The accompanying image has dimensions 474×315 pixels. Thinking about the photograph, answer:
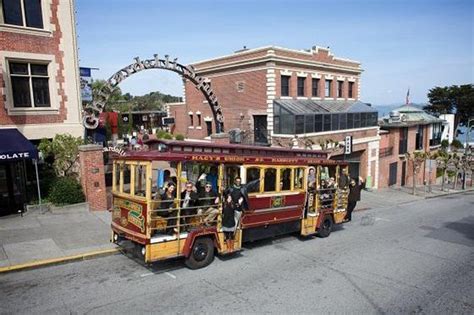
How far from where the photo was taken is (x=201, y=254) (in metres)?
9.81

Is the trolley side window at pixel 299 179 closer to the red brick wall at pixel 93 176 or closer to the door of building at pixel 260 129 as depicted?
the red brick wall at pixel 93 176

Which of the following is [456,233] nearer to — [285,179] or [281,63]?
[285,179]

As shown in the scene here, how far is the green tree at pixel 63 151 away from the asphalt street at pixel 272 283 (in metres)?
6.85

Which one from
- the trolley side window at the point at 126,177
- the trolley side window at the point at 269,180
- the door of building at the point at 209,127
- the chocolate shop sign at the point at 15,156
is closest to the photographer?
the trolley side window at the point at 126,177

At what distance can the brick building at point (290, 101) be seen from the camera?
25078mm

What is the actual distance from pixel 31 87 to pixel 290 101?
16.5 metres

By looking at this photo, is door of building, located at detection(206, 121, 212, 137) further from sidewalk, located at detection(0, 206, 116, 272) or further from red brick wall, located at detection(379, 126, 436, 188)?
sidewalk, located at detection(0, 206, 116, 272)

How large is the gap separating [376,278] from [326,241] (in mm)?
3644

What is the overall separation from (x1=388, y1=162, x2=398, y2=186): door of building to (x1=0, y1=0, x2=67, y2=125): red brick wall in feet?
101

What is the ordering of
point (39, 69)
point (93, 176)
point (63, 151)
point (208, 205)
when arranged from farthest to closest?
1. point (39, 69)
2. point (63, 151)
3. point (93, 176)
4. point (208, 205)

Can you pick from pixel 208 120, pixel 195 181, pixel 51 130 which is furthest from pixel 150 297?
pixel 208 120

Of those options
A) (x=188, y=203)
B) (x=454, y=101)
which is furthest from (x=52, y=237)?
(x=454, y=101)

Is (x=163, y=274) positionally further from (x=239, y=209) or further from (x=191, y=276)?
(x=239, y=209)

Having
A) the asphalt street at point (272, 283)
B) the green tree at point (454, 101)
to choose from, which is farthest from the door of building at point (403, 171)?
the green tree at point (454, 101)
